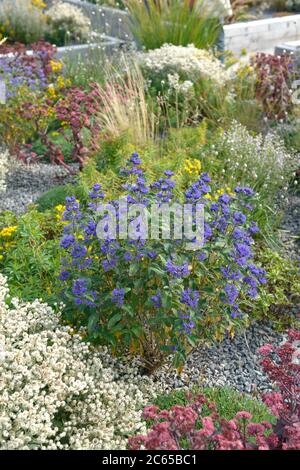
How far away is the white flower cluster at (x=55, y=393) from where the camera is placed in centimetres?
334

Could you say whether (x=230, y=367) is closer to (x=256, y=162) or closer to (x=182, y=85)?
(x=256, y=162)

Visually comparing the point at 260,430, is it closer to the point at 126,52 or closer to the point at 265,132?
the point at 265,132

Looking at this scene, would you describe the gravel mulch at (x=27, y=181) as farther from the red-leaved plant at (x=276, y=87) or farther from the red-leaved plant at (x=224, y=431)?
the red-leaved plant at (x=224, y=431)

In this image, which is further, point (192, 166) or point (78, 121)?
point (78, 121)

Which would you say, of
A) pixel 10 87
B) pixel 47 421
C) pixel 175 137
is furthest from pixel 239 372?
pixel 10 87

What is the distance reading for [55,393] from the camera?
11.4ft

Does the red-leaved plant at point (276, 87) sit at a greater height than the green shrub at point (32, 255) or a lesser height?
greater

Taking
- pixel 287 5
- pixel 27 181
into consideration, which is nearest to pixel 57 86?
pixel 27 181

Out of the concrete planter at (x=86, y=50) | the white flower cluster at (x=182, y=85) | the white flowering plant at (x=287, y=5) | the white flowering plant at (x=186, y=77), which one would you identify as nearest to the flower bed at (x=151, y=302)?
the white flower cluster at (x=182, y=85)

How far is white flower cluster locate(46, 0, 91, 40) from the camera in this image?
1115 centimetres

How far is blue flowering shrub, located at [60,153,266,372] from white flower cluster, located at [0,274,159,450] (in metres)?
0.18

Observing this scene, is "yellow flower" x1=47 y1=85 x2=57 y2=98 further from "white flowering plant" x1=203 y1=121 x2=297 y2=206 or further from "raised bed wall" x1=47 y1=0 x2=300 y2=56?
"raised bed wall" x1=47 y1=0 x2=300 y2=56

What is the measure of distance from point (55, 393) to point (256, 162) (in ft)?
10.9

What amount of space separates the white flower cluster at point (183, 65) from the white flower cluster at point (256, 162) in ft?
6.54
